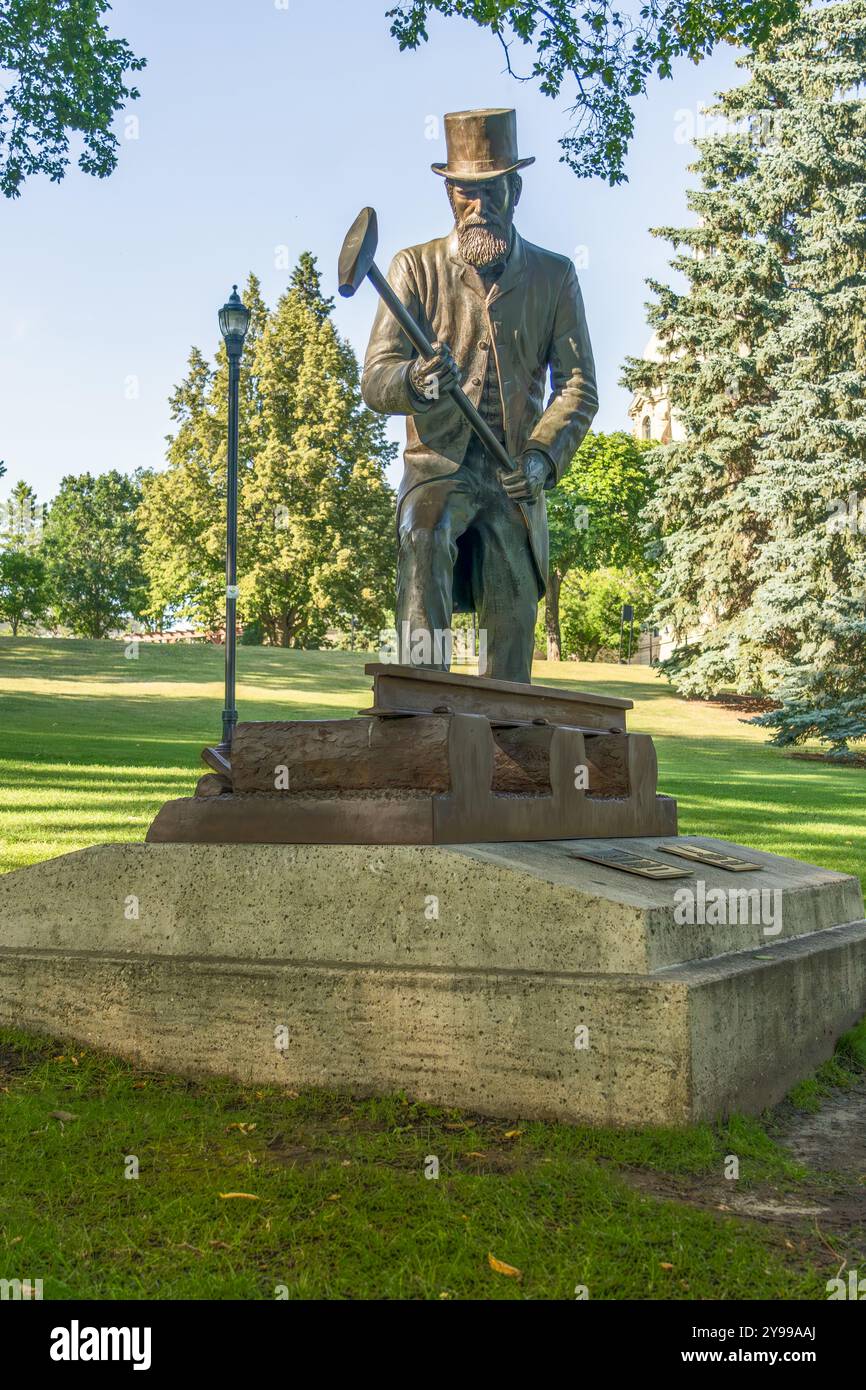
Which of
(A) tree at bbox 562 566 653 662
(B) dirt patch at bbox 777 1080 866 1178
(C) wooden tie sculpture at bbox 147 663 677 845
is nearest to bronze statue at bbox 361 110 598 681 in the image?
(C) wooden tie sculpture at bbox 147 663 677 845

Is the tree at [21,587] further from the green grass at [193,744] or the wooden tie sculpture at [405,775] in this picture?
the wooden tie sculpture at [405,775]

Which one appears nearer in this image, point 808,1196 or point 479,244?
point 808,1196

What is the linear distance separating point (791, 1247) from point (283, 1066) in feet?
6.21

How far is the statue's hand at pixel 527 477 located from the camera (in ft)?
19.4

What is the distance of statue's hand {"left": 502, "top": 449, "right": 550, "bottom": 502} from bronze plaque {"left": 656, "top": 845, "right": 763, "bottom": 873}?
5.66ft

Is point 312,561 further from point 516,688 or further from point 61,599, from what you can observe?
point 516,688

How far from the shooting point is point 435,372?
17.9ft

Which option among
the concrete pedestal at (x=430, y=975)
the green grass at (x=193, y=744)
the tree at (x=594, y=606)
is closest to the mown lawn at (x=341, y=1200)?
the concrete pedestal at (x=430, y=975)

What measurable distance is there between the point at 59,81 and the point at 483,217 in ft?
41.1

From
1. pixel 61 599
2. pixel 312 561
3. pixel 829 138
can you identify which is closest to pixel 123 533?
pixel 61 599

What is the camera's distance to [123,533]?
7031cm

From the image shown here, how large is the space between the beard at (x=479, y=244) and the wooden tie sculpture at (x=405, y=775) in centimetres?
206

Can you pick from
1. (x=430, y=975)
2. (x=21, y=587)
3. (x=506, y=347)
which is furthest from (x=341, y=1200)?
(x=21, y=587)

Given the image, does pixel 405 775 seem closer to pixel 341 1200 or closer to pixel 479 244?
pixel 341 1200
